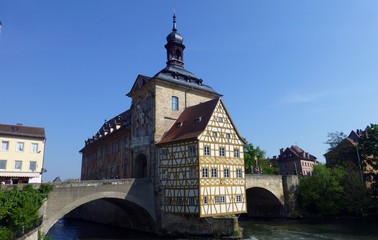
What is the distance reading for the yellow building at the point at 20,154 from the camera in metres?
29.1

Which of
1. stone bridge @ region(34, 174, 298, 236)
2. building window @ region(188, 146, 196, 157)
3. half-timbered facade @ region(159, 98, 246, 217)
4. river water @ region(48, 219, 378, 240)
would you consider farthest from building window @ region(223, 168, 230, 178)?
stone bridge @ region(34, 174, 298, 236)

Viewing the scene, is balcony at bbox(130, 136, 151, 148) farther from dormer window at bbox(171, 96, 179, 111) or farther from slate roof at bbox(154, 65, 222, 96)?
slate roof at bbox(154, 65, 222, 96)

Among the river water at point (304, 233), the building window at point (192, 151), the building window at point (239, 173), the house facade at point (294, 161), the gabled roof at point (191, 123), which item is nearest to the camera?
the river water at point (304, 233)

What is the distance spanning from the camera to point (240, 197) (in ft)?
90.8

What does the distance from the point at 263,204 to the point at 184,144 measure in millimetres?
20232

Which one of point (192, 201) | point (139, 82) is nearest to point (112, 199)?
point (192, 201)

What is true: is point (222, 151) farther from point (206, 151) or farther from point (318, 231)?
point (318, 231)

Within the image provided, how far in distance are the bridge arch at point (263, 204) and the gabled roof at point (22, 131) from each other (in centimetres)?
2514

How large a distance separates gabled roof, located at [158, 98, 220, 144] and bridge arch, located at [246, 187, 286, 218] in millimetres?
14375

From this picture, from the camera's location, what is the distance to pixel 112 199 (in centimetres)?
2767

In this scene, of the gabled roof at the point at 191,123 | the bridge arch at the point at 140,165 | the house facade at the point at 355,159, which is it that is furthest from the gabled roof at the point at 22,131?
the house facade at the point at 355,159

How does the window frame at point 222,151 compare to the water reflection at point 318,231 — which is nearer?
the water reflection at point 318,231

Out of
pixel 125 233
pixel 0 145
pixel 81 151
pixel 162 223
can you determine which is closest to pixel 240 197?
pixel 162 223

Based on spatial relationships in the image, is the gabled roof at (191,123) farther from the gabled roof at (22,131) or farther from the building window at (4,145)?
the building window at (4,145)
